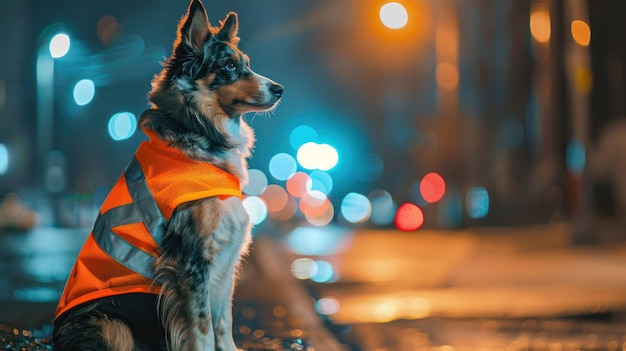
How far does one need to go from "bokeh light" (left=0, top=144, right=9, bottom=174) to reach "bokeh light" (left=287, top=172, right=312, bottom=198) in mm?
18337

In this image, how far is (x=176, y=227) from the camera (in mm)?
4129

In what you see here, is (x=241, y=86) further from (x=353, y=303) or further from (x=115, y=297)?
(x=353, y=303)

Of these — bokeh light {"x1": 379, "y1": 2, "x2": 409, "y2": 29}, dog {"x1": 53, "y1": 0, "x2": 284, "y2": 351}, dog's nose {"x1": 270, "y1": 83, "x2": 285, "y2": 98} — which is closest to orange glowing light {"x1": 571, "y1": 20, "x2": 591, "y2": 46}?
bokeh light {"x1": 379, "y1": 2, "x2": 409, "y2": 29}

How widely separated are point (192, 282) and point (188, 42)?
126 cm

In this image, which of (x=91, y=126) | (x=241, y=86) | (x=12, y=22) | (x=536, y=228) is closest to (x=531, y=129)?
(x=536, y=228)

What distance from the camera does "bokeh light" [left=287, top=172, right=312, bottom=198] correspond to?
2148 inches

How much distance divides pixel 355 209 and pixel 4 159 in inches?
907

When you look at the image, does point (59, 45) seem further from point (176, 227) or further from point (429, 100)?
point (429, 100)

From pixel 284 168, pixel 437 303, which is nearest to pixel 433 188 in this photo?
pixel 437 303

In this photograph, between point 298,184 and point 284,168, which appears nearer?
point 298,184

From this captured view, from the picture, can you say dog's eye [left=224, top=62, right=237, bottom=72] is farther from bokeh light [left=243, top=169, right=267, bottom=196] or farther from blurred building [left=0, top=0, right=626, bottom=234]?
blurred building [left=0, top=0, right=626, bottom=234]

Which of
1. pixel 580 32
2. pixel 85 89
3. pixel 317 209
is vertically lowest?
pixel 317 209

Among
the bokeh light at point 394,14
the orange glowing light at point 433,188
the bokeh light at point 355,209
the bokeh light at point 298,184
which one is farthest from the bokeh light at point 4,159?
the orange glowing light at point 433,188

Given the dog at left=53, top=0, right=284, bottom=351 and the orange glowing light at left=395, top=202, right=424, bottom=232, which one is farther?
the orange glowing light at left=395, top=202, right=424, bottom=232
